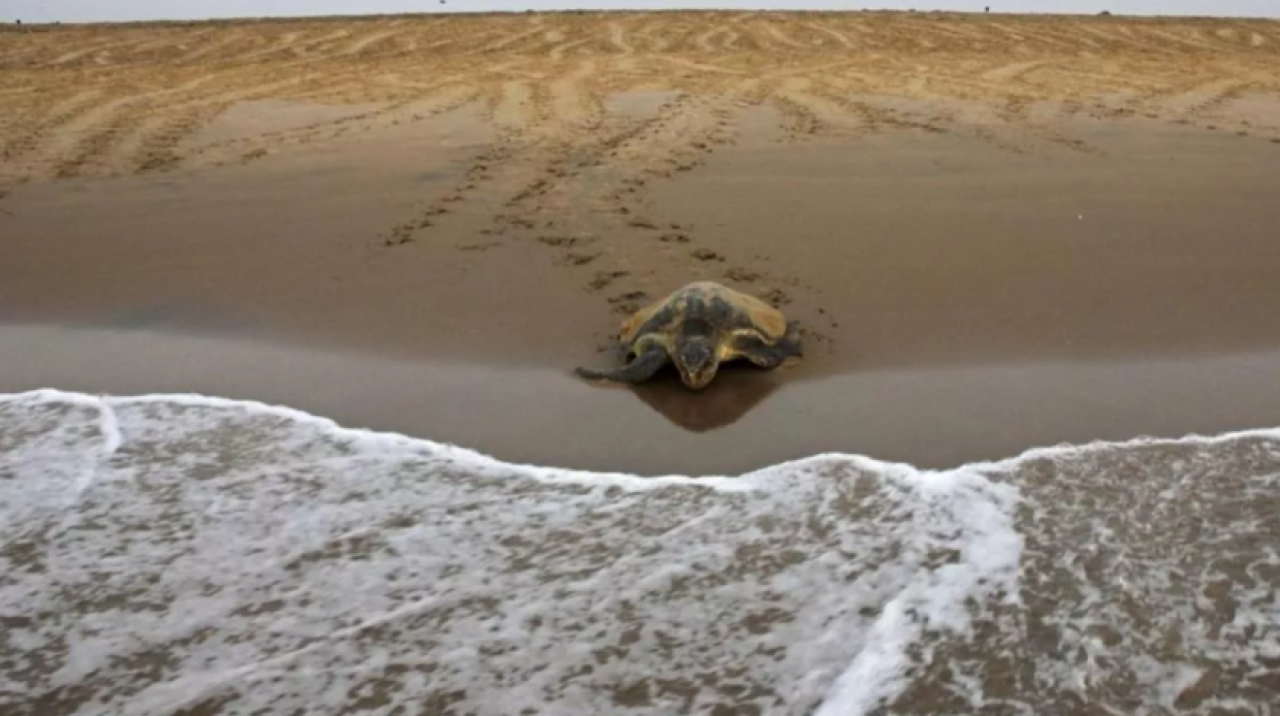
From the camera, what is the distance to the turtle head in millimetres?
4938

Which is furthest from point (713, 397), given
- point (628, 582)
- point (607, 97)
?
point (607, 97)

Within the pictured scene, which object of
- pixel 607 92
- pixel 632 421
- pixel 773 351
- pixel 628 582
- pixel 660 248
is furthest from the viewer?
pixel 607 92

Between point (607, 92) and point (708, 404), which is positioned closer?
point (708, 404)

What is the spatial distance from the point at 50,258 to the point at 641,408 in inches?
183

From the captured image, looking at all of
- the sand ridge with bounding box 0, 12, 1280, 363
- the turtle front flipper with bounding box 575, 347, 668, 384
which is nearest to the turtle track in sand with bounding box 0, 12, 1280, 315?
the sand ridge with bounding box 0, 12, 1280, 363

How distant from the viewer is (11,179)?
8.64 m

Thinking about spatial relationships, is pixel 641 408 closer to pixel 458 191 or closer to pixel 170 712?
pixel 170 712

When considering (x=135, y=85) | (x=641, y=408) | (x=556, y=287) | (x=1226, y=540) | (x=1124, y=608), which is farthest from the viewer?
(x=135, y=85)

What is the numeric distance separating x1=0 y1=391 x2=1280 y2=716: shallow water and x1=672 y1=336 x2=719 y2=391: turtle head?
87 centimetres

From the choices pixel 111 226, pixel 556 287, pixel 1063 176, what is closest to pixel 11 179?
pixel 111 226

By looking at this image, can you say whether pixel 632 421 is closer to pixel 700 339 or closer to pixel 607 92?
pixel 700 339

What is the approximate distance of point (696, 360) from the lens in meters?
4.93

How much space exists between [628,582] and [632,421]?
51.2 inches

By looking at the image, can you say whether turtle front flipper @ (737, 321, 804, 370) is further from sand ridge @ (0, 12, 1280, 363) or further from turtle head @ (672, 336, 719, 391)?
sand ridge @ (0, 12, 1280, 363)
